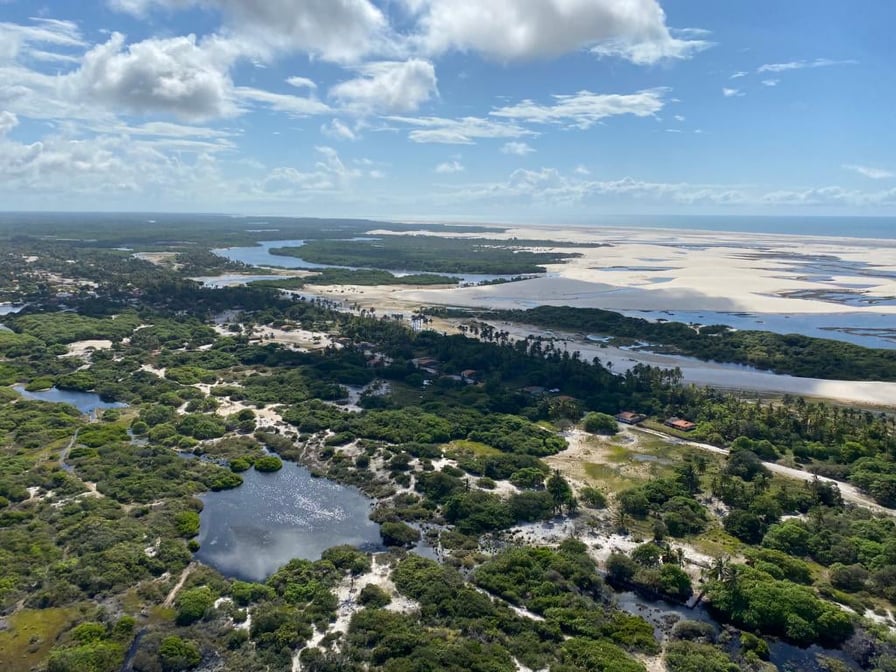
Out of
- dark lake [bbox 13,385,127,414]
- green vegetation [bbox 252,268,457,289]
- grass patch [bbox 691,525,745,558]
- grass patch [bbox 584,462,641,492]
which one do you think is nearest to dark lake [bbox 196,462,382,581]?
grass patch [bbox 584,462,641,492]

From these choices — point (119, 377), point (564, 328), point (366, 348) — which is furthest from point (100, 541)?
point (564, 328)

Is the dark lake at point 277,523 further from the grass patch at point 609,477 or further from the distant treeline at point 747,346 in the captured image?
the distant treeline at point 747,346

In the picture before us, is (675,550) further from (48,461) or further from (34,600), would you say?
(48,461)

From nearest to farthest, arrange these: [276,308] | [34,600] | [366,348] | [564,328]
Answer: [34,600] < [366,348] < [564,328] < [276,308]

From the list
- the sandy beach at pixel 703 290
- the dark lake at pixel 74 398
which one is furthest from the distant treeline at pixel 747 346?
the dark lake at pixel 74 398

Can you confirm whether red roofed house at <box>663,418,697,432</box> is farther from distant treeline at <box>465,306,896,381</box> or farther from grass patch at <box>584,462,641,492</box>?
distant treeline at <box>465,306,896,381</box>
